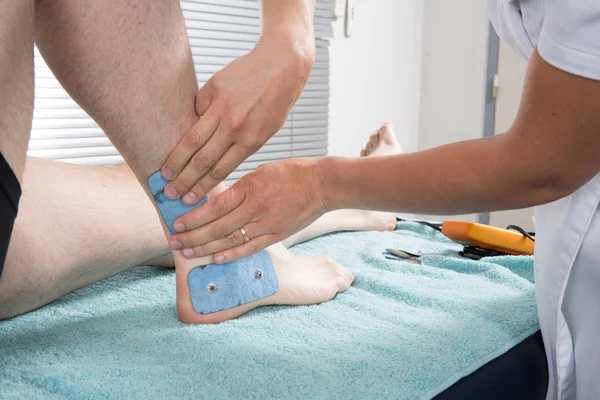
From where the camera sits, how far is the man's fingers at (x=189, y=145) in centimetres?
93

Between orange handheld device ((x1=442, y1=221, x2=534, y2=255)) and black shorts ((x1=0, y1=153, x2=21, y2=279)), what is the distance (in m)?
1.07

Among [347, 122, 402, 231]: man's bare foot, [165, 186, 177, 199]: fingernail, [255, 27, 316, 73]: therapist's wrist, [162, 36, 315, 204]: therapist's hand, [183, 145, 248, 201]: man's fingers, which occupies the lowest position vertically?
[347, 122, 402, 231]: man's bare foot

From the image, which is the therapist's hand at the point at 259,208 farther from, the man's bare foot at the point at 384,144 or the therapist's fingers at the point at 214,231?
the man's bare foot at the point at 384,144

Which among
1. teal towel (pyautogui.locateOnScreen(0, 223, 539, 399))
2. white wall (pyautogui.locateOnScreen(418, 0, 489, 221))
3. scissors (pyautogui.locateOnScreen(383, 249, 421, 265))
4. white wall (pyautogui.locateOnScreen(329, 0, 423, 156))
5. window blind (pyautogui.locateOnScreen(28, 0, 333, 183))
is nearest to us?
teal towel (pyautogui.locateOnScreen(0, 223, 539, 399))

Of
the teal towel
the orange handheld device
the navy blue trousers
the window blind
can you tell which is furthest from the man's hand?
the window blind

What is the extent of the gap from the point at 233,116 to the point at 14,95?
13.1 inches

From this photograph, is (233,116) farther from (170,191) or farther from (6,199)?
(6,199)

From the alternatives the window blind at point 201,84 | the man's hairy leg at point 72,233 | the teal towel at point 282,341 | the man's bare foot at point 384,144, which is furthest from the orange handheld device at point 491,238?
the window blind at point 201,84

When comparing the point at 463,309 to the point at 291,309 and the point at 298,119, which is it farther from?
the point at 298,119

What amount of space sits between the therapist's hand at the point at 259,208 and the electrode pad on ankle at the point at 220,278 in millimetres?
27

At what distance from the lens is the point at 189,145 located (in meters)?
0.94

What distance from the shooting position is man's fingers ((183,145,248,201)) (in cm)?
96

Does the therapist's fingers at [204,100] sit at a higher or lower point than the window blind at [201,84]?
higher

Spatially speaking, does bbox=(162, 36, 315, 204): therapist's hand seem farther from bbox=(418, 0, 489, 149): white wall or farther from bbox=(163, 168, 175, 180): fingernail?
bbox=(418, 0, 489, 149): white wall
